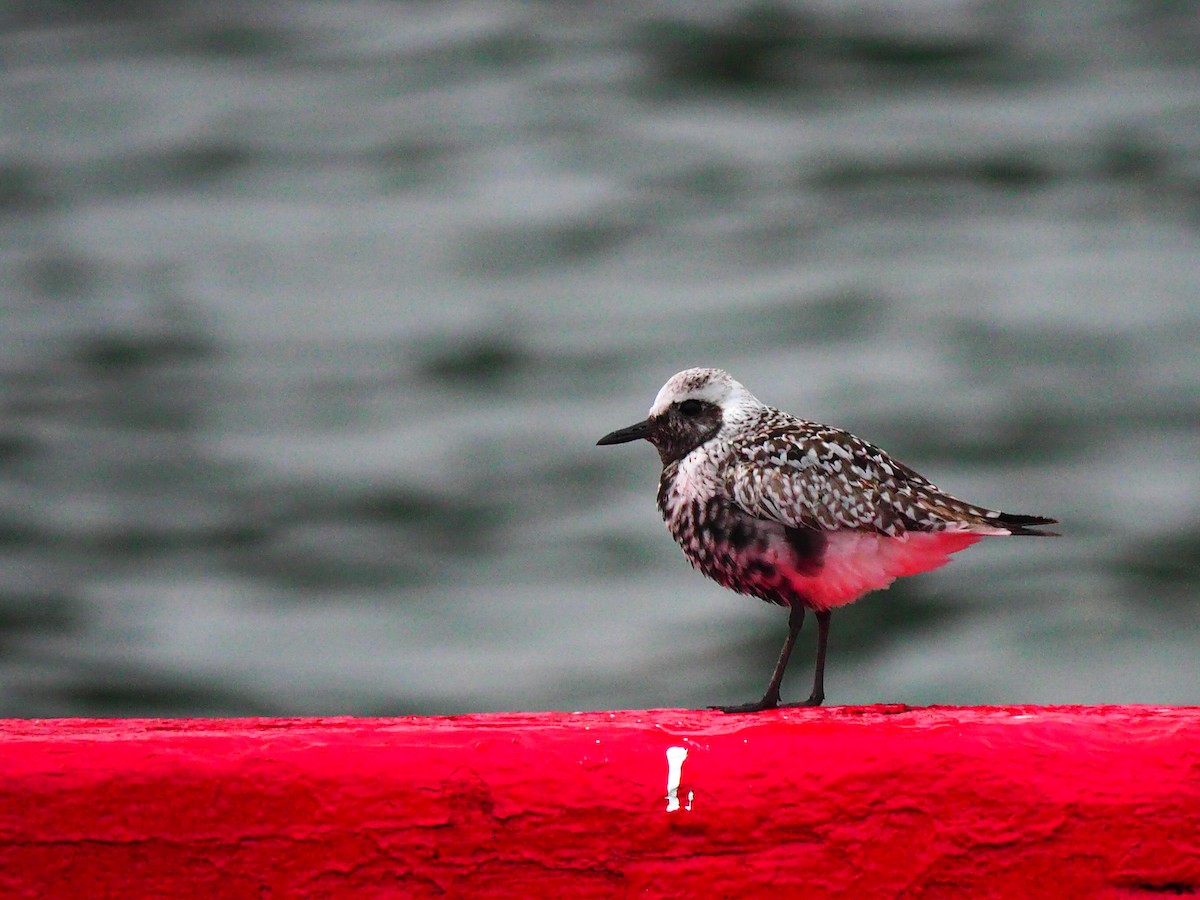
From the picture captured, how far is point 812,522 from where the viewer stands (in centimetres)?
490

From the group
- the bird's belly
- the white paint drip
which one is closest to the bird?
the bird's belly

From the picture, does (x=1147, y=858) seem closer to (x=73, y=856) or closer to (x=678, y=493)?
(x=73, y=856)

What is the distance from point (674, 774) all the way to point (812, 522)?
212 centimetres

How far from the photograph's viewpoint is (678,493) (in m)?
5.29

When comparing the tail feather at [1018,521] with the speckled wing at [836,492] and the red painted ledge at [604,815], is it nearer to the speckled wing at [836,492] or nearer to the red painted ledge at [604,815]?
the speckled wing at [836,492]

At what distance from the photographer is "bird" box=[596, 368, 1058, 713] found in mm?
4891

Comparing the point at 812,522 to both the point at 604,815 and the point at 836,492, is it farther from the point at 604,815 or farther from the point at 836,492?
the point at 604,815

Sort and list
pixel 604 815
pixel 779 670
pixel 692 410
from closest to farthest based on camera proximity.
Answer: pixel 604 815
pixel 779 670
pixel 692 410

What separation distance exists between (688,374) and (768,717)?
7.82 feet

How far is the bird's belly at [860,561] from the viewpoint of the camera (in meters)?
4.88

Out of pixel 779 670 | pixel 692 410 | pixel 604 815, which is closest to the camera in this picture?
pixel 604 815

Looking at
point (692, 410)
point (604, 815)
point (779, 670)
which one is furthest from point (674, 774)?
point (692, 410)

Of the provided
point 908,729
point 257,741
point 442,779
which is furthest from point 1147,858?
point 257,741

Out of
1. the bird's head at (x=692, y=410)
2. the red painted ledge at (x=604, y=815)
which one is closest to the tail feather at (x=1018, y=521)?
the bird's head at (x=692, y=410)
